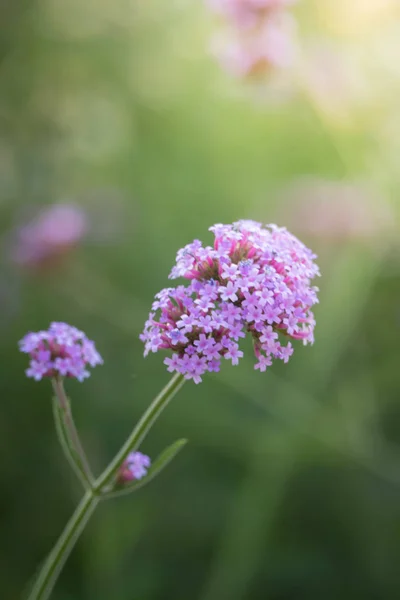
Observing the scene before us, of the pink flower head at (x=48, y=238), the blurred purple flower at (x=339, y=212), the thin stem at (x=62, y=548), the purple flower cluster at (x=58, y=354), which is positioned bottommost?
the thin stem at (x=62, y=548)

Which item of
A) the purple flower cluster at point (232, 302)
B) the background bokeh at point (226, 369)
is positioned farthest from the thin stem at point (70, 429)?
the background bokeh at point (226, 369)

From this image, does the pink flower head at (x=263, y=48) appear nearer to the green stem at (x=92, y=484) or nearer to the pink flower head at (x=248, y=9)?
the pink flower head at (x=248, y=9)

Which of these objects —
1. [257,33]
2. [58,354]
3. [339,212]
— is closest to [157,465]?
[58,354]

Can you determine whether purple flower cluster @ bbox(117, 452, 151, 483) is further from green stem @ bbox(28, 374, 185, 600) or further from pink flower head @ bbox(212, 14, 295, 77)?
pink flower head @ bbox(212, 14, 295, 77)

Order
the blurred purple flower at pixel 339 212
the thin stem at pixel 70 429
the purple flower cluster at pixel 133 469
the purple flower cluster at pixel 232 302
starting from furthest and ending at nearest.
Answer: the blurred purple flower at pixel 339 212
the purple flower cluster at pixel 133 469
the thin stem at pixel 70 429
the purple flower cluster at pixel 232 302

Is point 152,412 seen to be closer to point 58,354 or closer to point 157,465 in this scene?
point 157,465

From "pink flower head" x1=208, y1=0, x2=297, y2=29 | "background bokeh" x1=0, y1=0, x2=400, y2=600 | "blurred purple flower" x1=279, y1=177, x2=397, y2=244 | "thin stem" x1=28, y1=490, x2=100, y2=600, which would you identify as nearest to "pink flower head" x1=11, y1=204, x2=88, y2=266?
"background bokeh" x1=0, y1=0, x2=400, y2=600

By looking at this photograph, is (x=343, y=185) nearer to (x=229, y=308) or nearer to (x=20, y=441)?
(x=20, y=441)

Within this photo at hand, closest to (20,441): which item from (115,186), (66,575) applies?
(66,575)
